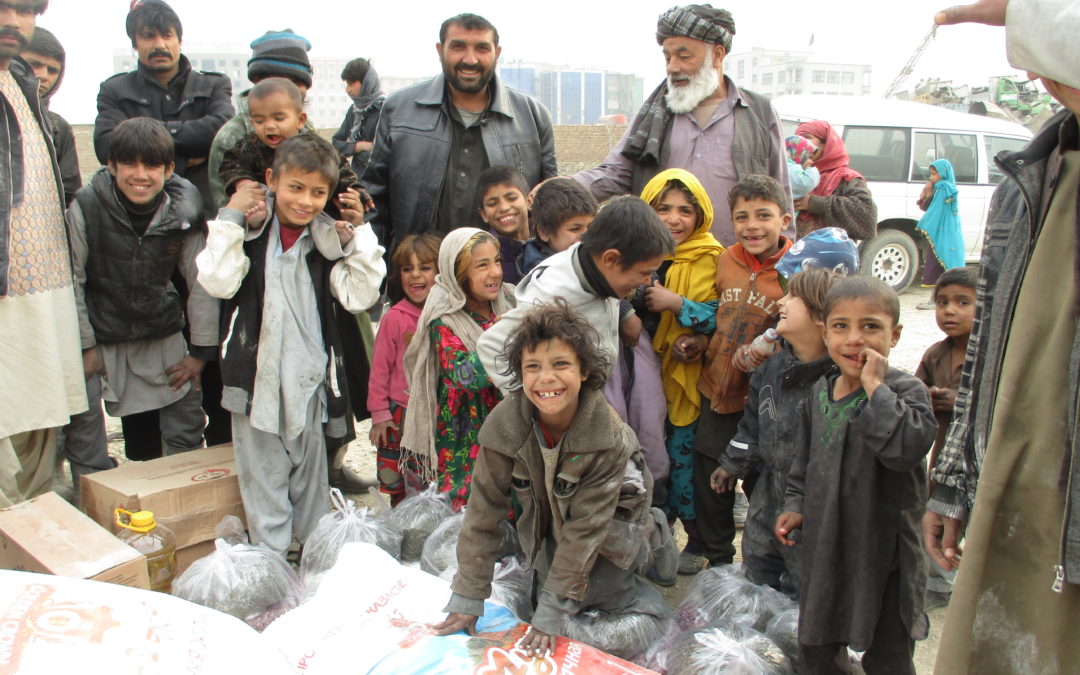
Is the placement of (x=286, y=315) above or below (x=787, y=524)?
above

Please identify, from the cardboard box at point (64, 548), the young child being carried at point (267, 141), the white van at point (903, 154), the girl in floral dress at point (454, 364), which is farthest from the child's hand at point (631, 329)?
the white van at point (903, 154)

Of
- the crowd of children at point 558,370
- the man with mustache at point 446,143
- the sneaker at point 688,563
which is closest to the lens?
the crowd of children at point 558,370

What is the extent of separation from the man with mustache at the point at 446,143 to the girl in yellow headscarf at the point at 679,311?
0.99 metres

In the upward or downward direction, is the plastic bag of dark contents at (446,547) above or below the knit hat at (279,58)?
below

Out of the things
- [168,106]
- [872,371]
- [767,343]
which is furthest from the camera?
[168,106]

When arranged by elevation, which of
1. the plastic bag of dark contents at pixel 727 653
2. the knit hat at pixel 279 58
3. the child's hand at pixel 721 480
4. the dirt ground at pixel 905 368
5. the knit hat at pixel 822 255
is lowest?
the dirt ground at pixel 905 368

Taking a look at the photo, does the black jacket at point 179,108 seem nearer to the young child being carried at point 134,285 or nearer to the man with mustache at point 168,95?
the man with mustache at point 168,95

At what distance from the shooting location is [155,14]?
377cm

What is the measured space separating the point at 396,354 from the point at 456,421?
1.30 ft

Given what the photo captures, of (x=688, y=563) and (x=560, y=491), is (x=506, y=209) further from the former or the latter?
(x=688, y=563)

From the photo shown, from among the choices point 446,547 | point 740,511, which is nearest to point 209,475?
point 446,547

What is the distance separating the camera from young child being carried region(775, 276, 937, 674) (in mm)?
2041

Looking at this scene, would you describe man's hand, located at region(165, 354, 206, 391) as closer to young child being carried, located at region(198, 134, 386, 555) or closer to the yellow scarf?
young child being carried, located at region(198, 134, 386, 555)

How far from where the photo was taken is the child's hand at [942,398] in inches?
105
